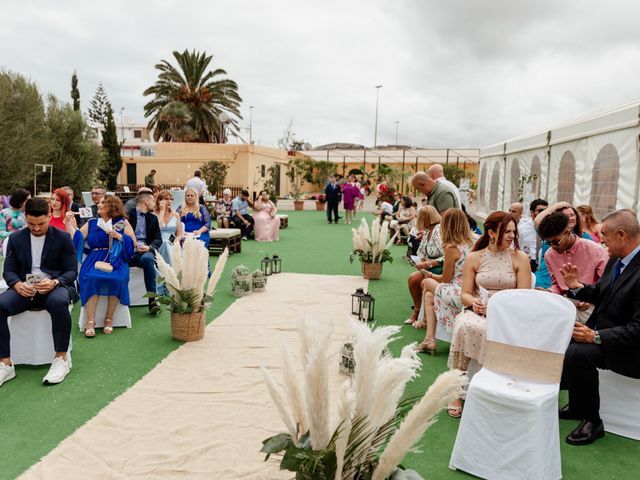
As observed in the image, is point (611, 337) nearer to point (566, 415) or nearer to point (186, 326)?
point (566, 415)

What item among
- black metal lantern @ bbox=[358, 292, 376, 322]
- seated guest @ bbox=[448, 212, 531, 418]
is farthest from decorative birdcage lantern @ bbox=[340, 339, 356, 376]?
black metal lantern @ bbox=[358, 292, 376, 322]

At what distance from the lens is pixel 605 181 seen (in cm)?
787

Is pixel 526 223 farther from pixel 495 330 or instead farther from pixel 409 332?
pixel 495 330

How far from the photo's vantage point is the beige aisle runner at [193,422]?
9.18 feet

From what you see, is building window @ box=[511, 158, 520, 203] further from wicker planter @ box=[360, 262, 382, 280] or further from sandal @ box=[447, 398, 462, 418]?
sandal @ box=[447, 398, 462, 418]

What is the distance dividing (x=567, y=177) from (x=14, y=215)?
31.7 feet

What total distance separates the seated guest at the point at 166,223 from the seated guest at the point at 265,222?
232 inches

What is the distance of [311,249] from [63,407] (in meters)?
8.44

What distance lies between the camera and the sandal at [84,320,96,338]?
16.4ft

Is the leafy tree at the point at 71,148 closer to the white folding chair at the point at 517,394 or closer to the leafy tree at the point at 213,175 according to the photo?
the leafy tree at the point at 213,175

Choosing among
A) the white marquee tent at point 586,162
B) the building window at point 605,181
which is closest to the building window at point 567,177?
the white marquee tent at point 586,162

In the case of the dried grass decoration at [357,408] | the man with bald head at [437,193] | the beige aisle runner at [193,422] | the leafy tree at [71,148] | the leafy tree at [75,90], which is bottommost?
the beige aisle runner at [193,422]

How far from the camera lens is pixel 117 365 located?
432cm

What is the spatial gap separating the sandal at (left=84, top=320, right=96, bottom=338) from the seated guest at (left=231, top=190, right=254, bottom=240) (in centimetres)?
784
